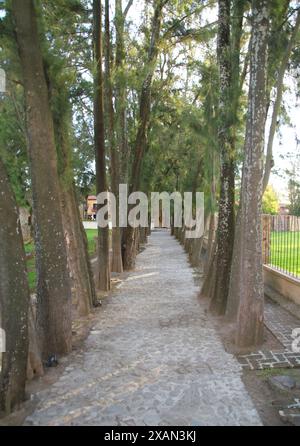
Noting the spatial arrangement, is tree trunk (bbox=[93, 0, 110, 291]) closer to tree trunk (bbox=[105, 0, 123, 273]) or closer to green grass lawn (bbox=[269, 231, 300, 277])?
tree trunk (bbox=[105, 0, 123, 273])

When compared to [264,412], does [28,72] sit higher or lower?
higher

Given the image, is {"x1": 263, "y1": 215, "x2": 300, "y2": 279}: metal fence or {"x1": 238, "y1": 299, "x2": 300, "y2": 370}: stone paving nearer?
{"x1": 238, "y1": 299, "x2": 300, "y2": 370}: stone paving

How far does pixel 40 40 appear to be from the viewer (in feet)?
23.8

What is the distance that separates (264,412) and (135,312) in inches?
220

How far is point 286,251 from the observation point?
11.3 meters

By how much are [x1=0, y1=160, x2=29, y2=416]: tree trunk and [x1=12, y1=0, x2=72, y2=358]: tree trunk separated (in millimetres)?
1701

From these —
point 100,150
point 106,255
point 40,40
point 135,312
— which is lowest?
point 135,312

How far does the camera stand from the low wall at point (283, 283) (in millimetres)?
9780

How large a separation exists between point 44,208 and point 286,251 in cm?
696

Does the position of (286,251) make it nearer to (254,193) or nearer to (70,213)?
(254,193)

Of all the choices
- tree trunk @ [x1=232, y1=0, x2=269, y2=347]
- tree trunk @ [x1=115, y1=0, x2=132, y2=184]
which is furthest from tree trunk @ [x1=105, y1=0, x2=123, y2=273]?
Result: tree trunk @ [x1=232, y1=0, x2=269, y2=347]

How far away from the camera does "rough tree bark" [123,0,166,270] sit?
559 inches
